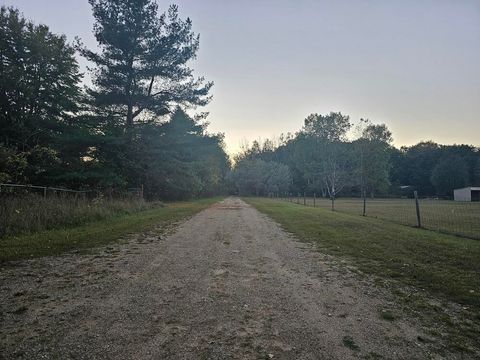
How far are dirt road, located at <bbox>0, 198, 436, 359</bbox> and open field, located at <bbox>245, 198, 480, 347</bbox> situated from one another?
46cm

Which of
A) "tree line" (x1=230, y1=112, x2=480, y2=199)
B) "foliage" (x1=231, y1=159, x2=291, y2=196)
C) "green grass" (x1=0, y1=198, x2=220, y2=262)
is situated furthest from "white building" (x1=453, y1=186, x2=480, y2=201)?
"green grass" (x1=0, y1=198, x2=220, y2=262)

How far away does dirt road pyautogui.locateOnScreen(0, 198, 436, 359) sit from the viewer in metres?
2.86

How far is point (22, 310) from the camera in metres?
3.64

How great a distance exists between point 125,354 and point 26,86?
26.9 m

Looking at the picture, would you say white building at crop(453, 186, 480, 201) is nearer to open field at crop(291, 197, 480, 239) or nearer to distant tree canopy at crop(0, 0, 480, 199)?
open field at crop(291, 197, 480, 239)

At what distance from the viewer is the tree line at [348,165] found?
64.4 m

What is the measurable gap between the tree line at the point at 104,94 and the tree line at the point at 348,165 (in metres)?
25.3

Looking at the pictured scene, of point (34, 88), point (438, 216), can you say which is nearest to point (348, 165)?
point (438, 216)

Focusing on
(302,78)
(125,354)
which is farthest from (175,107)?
(125,354)

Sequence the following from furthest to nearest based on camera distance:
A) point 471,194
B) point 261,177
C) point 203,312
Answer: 1. point 261,177
2. point 471,194
3. point 203,312

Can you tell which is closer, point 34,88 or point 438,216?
point 438,216

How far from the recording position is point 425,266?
20.3ft

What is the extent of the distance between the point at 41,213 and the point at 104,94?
1689 centimetres

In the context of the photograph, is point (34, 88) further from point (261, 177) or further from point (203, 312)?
point (261, 177)
